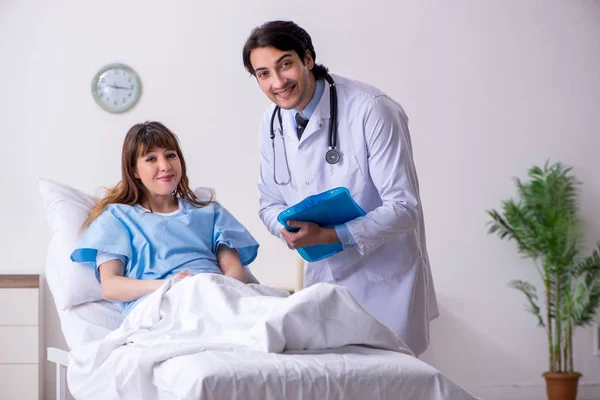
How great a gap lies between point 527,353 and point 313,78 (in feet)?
10.6

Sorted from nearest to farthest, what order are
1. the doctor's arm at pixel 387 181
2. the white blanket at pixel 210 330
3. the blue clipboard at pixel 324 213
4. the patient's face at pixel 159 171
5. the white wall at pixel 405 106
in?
the white blanket at pixel 210 330 < the blue clipboard at pixel 324 213 < the doctor's arm at pixel 387 181 < the patient's face at pixel 159 171 < the white wall at pixel 405 106

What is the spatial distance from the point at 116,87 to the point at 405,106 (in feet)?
5.54

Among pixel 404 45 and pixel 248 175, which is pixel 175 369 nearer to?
pixel 248 175

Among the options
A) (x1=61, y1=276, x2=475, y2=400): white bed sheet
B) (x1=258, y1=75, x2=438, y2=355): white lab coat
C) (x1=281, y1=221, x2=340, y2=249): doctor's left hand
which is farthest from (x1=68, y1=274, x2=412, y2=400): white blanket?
(x1=258, y1=75, x2=438, y2=355): white lab coat

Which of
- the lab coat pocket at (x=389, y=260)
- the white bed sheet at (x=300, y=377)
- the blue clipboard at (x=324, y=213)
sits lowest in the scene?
the white bed sheet at (x=300, y=377)

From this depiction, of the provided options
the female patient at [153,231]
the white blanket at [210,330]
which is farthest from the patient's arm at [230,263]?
the white blanket at [210,330]

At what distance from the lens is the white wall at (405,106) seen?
178 inches

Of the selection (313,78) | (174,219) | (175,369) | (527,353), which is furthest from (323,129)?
(527,353)

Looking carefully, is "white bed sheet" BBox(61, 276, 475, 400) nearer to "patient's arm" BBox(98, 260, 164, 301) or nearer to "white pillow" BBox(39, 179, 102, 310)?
"patient's arm" BBox(98, 260, 164, 301)

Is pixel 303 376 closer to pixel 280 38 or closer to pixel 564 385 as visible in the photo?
pixel 280 38

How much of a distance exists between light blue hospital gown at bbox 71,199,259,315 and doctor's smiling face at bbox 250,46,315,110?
1.77ft

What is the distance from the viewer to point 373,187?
223cm

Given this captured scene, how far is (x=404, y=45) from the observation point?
4.79 m

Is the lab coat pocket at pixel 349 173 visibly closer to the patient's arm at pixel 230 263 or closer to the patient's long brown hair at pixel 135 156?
the patient's arm at pixel 230 263
